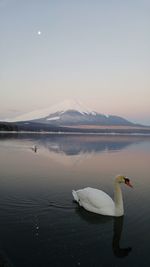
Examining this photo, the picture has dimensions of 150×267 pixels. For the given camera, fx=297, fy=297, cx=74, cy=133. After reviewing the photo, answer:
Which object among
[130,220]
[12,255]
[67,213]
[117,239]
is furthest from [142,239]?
[12,255]

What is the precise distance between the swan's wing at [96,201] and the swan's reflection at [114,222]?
0.25 metres

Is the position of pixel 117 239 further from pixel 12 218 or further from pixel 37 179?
pixel 37 179

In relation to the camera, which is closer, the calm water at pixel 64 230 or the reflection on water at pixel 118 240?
the calm water at pixel 64 230

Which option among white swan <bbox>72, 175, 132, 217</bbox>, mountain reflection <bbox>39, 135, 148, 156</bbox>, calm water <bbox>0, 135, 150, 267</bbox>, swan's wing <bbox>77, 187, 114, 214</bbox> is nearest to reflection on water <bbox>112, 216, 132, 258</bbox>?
calm water <bbox>0, 135, 150, 267</bbox>

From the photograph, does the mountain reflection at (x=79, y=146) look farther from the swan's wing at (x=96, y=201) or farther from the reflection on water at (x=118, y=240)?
the reflection on water at (x=118, y=240)

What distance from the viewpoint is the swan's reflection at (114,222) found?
30.7ft

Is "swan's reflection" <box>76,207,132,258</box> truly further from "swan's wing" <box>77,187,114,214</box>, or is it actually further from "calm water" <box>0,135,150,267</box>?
"swan's wing" <box>77,187,114,214</box>

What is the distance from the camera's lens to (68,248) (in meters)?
9.17

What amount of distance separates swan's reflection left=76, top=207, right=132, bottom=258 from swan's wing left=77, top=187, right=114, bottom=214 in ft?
0.81

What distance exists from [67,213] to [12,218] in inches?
91.5

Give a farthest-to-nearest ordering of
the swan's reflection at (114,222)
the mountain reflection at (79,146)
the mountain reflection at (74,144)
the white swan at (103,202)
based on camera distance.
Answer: the mountain reflection at (74,144)
the mountain reflection at (79,146)
the white swan at (103,202)
the swan's reflection at (114,222)

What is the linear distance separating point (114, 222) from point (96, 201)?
3.87 feet

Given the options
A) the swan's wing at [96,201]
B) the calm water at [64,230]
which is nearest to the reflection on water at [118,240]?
the calm water at [64,230]

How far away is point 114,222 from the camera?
11641 mm
